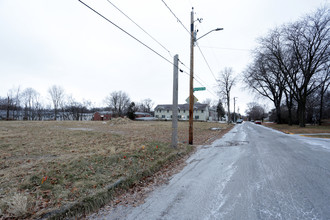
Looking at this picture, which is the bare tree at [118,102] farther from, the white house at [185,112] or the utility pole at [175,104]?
the utility pole at [175,104]

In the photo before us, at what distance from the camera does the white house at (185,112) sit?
60.2m

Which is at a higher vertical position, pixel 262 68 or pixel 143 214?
pixel 262 68

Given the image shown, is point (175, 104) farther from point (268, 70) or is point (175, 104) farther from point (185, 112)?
point (185, 112)

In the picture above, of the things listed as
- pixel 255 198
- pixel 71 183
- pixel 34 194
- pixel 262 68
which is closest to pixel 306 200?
pixel 255 198

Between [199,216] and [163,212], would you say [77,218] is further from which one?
[199,216]

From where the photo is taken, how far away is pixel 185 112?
63156 millimetres

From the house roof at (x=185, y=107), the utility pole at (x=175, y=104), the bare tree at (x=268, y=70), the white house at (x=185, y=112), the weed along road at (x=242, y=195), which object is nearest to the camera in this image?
the weed along road at (x=242, y=195)

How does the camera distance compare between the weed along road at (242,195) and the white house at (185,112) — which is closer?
the weed along road at (242,195)

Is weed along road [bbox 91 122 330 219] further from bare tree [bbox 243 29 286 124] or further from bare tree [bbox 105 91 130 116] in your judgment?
bare tree [bbox 105 91 130 116]

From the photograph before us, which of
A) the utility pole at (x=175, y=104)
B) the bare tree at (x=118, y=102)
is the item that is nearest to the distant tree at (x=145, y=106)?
the bare tree at (x=118, y=102)

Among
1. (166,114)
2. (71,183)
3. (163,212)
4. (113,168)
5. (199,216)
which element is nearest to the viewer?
(199,216)

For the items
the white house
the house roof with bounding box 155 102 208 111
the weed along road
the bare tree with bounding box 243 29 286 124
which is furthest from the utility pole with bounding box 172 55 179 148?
the house roof with bounding box 155 102 208 111

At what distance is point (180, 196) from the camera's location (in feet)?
11.5

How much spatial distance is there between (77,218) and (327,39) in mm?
29140
